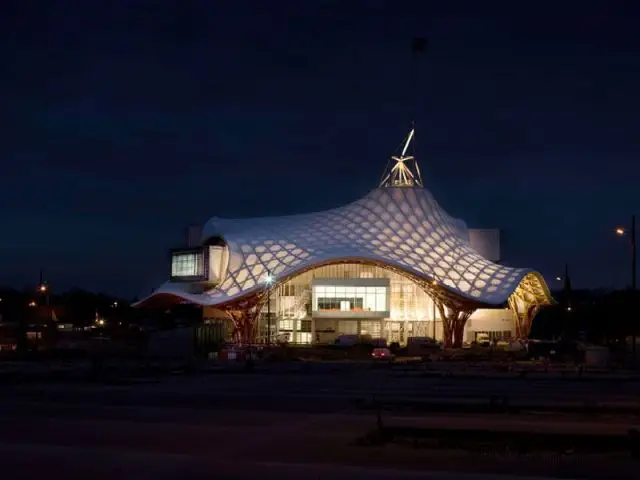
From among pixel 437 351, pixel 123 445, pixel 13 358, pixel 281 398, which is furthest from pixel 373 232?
pixel 123 445

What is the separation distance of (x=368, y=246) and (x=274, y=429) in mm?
70641

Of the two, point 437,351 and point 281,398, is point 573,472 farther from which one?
point 437,351

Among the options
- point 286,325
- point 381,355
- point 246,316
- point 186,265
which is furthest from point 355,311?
point 381,355

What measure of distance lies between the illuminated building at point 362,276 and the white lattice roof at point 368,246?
13 cm

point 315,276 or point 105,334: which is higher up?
point 315,276

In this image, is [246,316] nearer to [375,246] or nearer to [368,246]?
[368,246]

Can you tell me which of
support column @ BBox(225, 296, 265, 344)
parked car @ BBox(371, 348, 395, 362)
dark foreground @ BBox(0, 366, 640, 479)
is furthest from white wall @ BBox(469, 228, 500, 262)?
dark foreground @ BBox(0, 366, 640, 479)

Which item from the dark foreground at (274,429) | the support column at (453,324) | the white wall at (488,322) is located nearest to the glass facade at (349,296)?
the support column at (453,324)

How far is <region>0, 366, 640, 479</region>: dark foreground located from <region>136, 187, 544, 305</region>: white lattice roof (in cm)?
5326

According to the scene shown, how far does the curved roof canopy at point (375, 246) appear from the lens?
89.0 meters

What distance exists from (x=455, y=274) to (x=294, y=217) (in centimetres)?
2203

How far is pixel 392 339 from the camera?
335 ft

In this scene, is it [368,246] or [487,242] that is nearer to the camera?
[368,246]

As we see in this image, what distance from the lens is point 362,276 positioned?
101250mm
